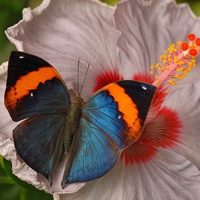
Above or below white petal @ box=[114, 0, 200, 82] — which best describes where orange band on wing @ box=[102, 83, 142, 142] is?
below

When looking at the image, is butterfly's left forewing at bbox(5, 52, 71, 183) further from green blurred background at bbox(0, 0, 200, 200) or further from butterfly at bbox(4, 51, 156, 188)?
green blurred background at bbox(0, 0, 200, 200)

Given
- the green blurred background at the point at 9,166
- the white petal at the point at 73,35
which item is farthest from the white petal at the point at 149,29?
the green blurred background at the point at 9,166

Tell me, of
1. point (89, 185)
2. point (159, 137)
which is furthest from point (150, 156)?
point (89, 185)

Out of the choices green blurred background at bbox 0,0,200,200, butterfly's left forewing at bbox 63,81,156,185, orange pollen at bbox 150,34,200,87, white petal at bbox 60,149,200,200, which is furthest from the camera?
green blurred background at bbox 0,0,200,200

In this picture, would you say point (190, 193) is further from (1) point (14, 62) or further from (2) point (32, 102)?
(1) point (14, 62)

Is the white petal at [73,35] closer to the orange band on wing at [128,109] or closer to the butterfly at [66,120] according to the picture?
the butterfly at [66,120]

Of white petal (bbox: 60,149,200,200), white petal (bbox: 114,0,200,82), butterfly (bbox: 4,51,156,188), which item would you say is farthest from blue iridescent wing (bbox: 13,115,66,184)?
white petal (bbox: 114,0,200,82)
